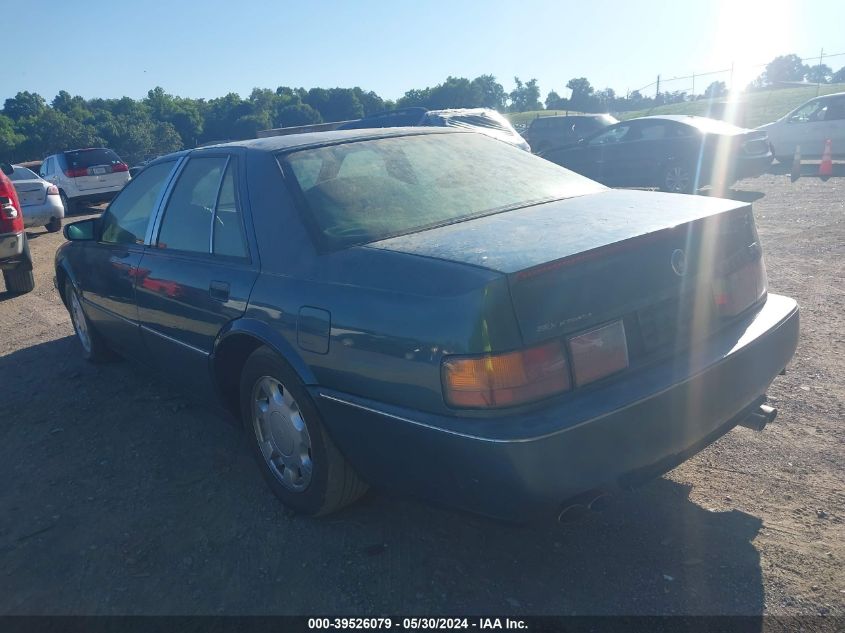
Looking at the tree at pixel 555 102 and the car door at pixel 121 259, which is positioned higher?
the car door at pixel 121 259

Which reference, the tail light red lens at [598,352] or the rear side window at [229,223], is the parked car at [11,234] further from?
the tail light red lens at [598,352]

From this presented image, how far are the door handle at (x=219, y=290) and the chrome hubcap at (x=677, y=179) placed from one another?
10.9 metres

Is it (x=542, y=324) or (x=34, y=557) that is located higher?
(x=542, y=324)

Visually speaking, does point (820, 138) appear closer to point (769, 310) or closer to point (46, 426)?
point (769, 310)

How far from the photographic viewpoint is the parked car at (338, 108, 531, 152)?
1255cm

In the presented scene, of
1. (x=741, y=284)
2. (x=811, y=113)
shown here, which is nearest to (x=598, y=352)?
(x=741, y=284)

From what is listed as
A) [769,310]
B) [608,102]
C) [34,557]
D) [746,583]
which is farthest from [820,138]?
[608,102]

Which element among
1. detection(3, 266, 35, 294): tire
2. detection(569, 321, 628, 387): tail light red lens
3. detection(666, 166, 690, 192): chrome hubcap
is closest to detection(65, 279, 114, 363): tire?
detection(3, 266, 35, 294): tire

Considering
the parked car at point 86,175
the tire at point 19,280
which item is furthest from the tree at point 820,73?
the tire at point 19,280

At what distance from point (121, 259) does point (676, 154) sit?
10.6m

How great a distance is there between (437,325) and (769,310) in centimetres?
163

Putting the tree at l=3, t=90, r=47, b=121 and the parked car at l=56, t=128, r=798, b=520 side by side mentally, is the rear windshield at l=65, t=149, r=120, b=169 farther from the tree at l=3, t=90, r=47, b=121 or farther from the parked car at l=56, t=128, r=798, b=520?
the tree at l=3, t=90, r=47, b=121

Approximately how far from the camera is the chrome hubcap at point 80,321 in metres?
5.39

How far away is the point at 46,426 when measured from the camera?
4.43 m
